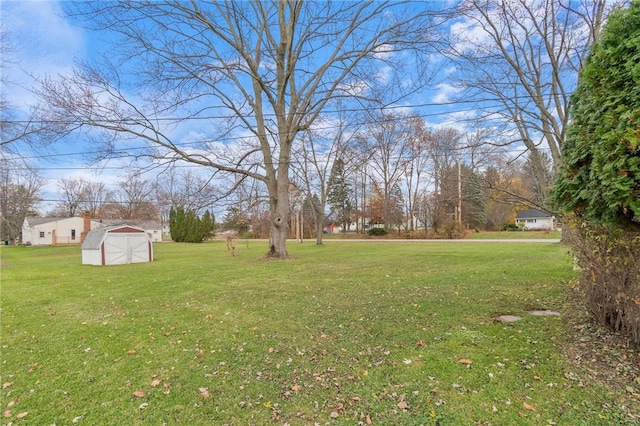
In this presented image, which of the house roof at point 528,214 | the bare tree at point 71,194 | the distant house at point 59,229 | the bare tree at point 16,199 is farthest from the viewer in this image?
the house roof at point 528,214

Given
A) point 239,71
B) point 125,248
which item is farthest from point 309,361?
point 125,248

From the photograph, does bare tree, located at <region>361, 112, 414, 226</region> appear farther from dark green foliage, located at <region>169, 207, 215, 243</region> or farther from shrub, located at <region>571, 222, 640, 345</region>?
shrub, located at <region>571, 222, 640, 345</region>

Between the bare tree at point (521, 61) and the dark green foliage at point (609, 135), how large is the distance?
A: 7.34 meters

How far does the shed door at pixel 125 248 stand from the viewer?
12.6 meters

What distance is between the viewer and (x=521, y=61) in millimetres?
11297

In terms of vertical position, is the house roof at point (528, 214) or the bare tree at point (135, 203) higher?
the bare tree at point (135, 203)

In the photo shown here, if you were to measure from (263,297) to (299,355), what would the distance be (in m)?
Answer: 2.64

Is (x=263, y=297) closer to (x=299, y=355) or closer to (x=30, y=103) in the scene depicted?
(x=299, y=355)

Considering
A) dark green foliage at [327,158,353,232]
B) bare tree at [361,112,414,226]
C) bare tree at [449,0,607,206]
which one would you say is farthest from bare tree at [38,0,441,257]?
dark green foliage at [327,158,353,232]

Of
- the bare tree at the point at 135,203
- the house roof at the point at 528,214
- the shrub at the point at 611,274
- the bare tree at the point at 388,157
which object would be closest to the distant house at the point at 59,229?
the bare tree at the point at 135,203

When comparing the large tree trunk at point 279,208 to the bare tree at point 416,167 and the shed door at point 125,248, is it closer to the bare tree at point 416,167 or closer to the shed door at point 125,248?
the shed door at point 125,248

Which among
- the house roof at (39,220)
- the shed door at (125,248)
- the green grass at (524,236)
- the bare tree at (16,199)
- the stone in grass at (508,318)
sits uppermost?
the bare tree at (16,199)

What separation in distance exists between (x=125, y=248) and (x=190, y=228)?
2272cm

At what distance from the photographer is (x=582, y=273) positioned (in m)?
3.74
